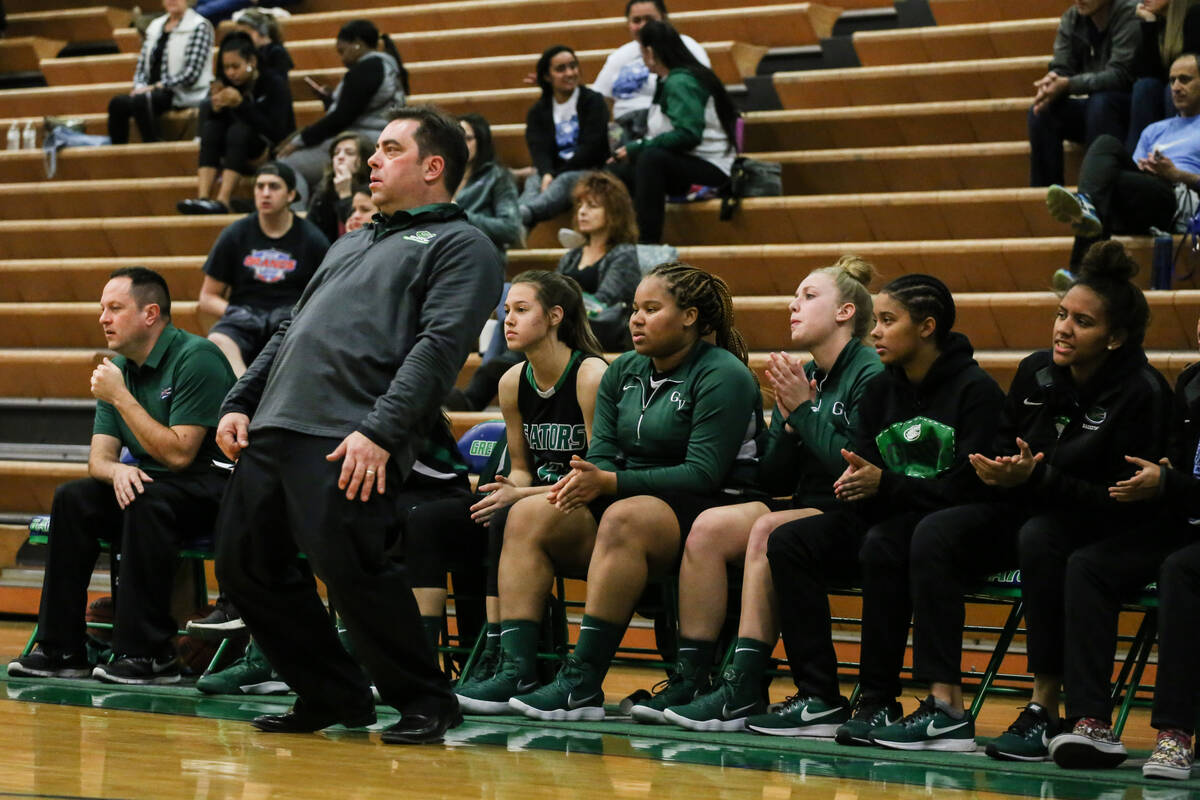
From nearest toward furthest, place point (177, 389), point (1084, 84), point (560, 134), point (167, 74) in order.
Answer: point (177, 389)
point (1084, 84)
point (560, 134)
point (167, 74)

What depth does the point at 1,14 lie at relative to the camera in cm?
1128

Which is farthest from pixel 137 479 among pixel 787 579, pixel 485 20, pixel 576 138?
pixel 485 20

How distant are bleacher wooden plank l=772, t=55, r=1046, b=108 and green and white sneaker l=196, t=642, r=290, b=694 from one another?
4.60 meters

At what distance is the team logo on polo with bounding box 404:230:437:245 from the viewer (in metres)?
3.53

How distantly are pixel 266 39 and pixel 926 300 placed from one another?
18.9ft

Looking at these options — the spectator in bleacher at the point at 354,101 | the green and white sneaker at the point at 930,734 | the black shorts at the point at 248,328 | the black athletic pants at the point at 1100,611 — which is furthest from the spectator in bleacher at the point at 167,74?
the black athletic pants at the point at 1100,611

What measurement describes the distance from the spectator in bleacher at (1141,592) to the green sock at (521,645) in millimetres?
1318

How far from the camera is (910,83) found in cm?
770

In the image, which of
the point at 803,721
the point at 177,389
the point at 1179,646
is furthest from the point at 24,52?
the point at 1179,646

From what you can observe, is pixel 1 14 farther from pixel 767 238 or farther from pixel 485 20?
pixel 767 238

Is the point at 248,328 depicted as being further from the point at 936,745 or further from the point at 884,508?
the point at 936,745

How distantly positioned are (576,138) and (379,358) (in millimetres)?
4146

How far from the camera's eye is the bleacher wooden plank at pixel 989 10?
26.2 ft

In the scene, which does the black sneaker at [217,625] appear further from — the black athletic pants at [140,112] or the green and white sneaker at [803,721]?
the black athletic pants at [140,112]
